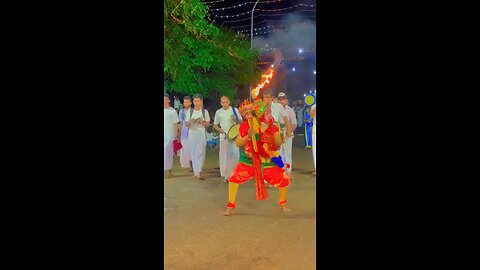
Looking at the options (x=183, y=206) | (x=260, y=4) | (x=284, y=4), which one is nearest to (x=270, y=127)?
(x=183, y=206)

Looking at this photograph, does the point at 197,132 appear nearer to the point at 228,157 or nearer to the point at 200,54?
the point at 228,157

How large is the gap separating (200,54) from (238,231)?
664 centimetres

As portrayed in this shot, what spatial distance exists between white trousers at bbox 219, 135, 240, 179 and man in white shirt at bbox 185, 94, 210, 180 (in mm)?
583

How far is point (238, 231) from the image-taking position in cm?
519

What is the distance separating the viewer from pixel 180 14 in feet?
24.6

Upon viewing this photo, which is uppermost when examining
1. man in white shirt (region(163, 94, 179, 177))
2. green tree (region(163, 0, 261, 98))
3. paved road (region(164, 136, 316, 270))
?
green tree (region(163, 0, 261, 98))

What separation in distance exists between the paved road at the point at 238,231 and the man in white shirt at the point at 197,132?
1270 mm

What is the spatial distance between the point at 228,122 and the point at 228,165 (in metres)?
0.93

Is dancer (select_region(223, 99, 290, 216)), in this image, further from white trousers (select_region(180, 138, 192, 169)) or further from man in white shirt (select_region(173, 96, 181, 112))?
man in white shirt (select_region(173, 96, 181, 112))

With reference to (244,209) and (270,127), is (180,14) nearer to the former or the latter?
(270,127)

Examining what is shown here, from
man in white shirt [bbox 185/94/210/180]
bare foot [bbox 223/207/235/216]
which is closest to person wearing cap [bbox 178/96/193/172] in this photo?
man in white shirt [bbox 185/94/210/180]

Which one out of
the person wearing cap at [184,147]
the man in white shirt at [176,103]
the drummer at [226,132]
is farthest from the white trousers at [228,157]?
the man in white shirt at [176,103]

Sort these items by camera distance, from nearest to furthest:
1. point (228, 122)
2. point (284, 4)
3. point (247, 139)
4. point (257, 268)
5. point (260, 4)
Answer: point (257, 268), point (247, 139), point (228, 122), point (284, 4), point (260, 4)

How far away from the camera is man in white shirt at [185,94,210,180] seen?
9711mm
